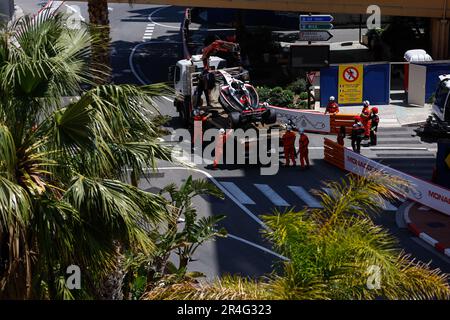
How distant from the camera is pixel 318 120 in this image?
33219 millimetres

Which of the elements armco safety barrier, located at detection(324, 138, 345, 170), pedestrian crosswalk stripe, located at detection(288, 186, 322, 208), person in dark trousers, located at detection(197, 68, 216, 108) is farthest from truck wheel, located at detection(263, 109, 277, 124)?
person in dark trousers, located at detection(197, 68, 216, 108)

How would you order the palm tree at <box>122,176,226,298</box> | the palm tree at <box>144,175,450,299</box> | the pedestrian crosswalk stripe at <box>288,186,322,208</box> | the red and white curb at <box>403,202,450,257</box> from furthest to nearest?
the pedestrian crosswalk stripe at <box>288,186,322,208</box> < the red and white curb at <box>403,202,450,257</box> < the palm tree at <box>122,176,226,298</box> < the palm tree at <box>144,175,450,299</box>

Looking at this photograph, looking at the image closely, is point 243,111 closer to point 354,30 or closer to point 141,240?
point 141,240

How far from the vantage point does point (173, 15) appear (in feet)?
207

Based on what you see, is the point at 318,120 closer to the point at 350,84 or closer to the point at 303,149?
the point at 350,84

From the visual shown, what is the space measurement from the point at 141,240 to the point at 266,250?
1133cm

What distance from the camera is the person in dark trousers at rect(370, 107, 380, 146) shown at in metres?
30.9

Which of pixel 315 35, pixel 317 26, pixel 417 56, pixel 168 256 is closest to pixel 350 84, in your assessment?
pixel 315 35

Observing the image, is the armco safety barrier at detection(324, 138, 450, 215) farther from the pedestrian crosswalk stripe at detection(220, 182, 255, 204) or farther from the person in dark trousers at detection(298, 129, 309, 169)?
the pedestrian crosswalk stripe at detection(220, 182, 255, 204)

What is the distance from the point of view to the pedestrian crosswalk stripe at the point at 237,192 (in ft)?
84.5

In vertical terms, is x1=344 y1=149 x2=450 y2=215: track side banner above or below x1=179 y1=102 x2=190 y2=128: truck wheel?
below

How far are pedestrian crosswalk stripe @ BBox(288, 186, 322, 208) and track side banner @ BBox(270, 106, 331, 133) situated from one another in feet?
22.4

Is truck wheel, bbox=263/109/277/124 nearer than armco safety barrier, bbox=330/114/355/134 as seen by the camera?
Yes

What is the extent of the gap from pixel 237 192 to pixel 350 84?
12.2 meters
